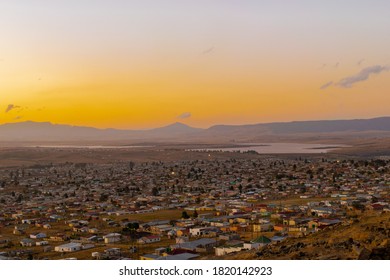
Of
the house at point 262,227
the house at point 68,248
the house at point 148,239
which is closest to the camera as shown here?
the house at point 68,248

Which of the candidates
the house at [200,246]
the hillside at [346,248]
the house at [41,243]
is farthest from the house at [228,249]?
the house at [41,243]

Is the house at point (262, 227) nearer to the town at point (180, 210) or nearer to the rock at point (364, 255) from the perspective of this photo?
the town at point (180, 210)

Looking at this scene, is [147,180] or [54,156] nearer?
[147,180]

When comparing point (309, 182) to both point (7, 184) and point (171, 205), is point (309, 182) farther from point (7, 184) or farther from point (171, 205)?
point (7, 184)

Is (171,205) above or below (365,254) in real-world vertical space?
below

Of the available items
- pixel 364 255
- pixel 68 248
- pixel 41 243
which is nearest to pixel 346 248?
pixel 364 255
